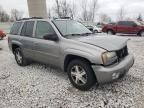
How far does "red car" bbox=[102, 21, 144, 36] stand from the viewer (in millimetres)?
15930

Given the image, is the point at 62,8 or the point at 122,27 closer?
the point at 122,27

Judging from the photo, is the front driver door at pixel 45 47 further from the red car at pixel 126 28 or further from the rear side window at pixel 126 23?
the rear side window at pixel 126 23

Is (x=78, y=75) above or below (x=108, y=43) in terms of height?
below

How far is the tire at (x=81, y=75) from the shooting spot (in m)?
3.66

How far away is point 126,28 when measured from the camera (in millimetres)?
16469

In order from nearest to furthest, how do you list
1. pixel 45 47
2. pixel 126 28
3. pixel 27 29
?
pixel 45 47 < pixel 27 29 < pixel 126 28

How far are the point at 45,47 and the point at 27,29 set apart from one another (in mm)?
1379

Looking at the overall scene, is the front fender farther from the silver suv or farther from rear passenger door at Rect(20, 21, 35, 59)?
rear passenger door at Rect(20, 21, 35, 59)

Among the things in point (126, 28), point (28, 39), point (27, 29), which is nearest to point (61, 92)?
point (28, 39)

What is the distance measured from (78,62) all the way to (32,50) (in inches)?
78.7

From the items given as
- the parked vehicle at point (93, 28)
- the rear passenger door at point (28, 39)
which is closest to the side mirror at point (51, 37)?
the rear passenger door at point (28, 39)

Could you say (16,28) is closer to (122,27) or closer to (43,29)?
(43,29)

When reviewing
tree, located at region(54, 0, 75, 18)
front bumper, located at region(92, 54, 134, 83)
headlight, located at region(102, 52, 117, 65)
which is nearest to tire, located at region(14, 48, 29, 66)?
front bumper, located at region(92, 54, 134, 83)

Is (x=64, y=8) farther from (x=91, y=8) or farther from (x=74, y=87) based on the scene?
(x=74, y=87)
